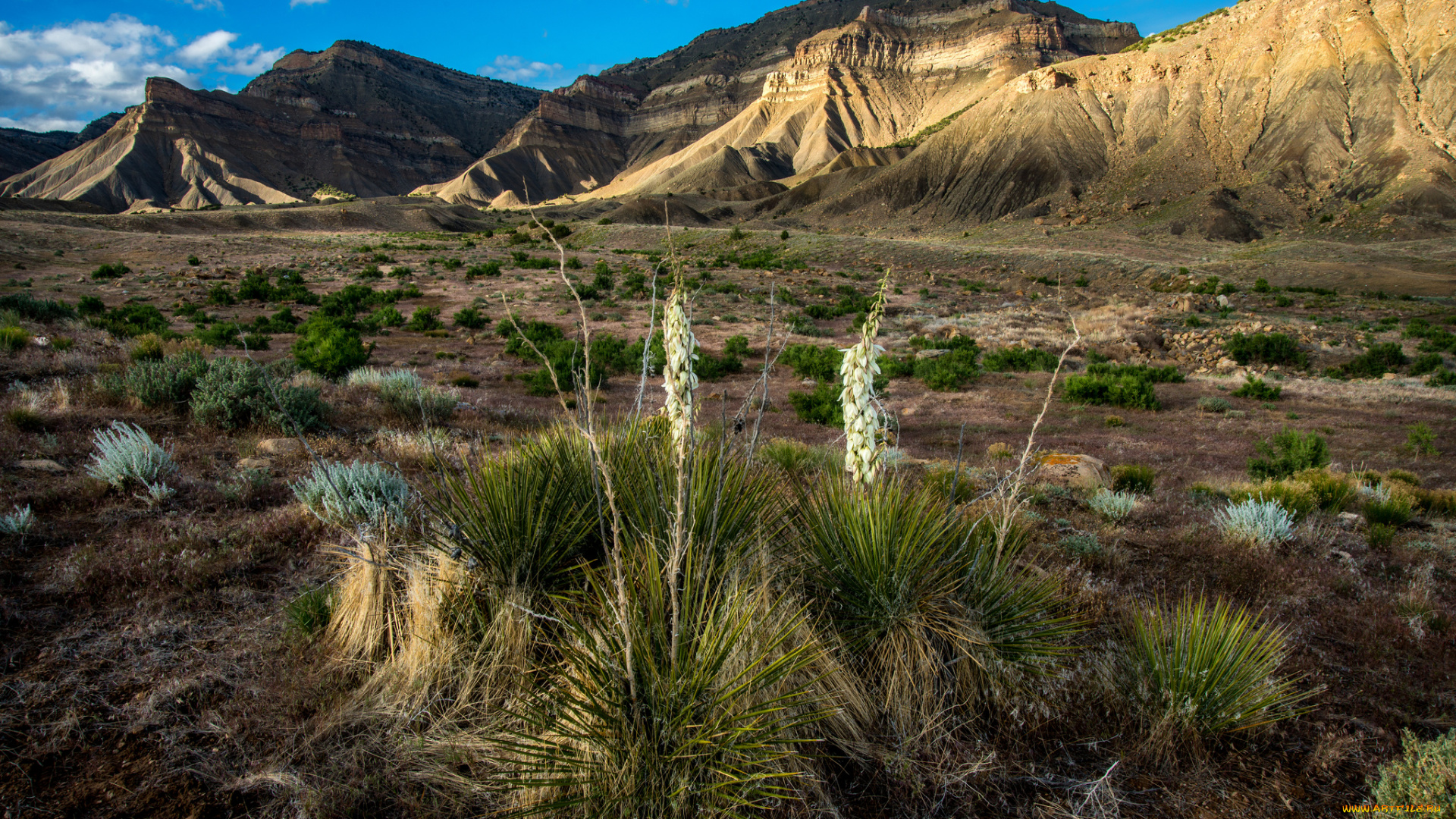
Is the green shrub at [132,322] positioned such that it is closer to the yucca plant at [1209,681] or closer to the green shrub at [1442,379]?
the yucca plant at [1209,681]

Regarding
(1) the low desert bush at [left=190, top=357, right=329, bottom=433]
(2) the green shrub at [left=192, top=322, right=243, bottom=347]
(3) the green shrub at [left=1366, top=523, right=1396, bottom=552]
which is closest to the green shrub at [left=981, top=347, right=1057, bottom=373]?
(3) the green shrub at [left=1366, top=523, right=1396, bottom=552]

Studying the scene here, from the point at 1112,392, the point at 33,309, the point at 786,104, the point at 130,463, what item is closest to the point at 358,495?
the point at 130,463

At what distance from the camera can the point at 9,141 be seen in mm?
108062

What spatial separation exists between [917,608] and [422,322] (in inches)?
752

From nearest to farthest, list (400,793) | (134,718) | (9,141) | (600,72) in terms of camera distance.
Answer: (400,793), (134,718), (9,141), (600,72)

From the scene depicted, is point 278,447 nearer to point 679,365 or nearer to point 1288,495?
point 679,365

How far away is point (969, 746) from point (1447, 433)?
14174 millimetres

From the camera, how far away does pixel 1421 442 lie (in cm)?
985

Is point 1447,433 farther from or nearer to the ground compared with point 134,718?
nearer to the ground

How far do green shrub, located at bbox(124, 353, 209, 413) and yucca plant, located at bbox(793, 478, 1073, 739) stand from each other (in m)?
7.77

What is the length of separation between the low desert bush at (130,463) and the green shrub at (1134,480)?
980 centimetres

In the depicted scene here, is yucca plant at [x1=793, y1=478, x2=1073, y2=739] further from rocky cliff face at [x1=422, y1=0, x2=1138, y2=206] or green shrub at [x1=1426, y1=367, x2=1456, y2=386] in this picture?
rocky cliff face at [x1=422, y1=0, x2=1138, y2=206]

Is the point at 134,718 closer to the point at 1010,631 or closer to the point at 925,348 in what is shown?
the point at 1010,631

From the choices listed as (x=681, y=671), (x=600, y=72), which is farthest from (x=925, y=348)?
(x=600, y=72)
